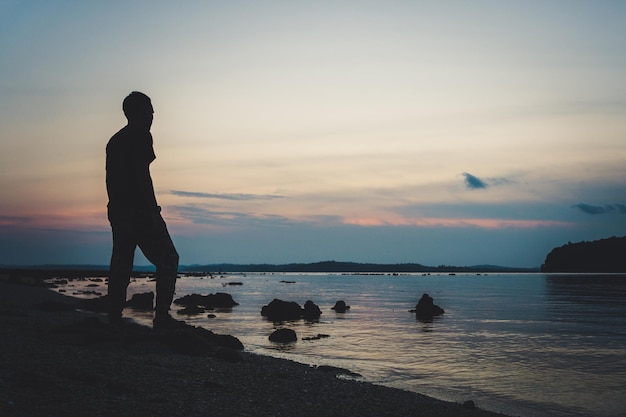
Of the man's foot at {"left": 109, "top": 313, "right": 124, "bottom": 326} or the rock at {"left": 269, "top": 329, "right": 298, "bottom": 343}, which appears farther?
the rock at {"left": 269, "top": 329, "right": 298, "bottom": 343}

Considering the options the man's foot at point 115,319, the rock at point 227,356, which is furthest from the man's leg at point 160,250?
the rock at point 227,356

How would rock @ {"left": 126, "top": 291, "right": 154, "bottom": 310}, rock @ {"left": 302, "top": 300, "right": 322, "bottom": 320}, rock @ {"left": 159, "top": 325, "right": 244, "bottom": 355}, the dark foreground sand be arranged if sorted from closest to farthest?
the dark foreground sand, rock @ {"left": 159, "top": 325, "right": 244, "bottom": 355}, rock @ {"left": 302, "top": 300, "right": 322, "bottom": 320}, rock @ {"left": 126, "top": 291, "right": 154, "bottom": 310}

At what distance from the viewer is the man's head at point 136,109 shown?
969 cm

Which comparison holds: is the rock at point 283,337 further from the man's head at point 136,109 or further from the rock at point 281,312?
the man's head at point 136,109

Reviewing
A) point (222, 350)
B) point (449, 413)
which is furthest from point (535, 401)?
point (222, 350)

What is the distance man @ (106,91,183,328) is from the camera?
30.6 ft

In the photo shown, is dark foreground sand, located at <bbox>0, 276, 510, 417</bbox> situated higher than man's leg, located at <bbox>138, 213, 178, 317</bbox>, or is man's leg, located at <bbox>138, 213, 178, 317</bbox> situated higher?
man's leg, located at <bbox>138, 213, 178, 317</bbox>

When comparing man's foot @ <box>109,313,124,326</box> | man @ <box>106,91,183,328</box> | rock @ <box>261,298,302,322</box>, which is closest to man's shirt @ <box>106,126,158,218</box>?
man @ <box>106,91,183,328</box>

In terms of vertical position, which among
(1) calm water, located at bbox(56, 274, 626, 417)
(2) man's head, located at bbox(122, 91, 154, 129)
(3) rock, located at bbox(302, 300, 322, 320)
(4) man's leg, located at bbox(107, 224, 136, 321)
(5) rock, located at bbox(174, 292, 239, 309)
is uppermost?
(2) man's head, located at bbox(122, 91, 154, 129)

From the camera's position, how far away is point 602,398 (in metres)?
15.0

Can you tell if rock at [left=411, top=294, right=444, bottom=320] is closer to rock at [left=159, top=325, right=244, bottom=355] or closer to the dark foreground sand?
the dark foreground sand

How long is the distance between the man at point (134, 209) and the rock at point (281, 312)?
2990 cm

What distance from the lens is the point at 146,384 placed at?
24.1 feet

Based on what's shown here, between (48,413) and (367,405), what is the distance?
5.41m
